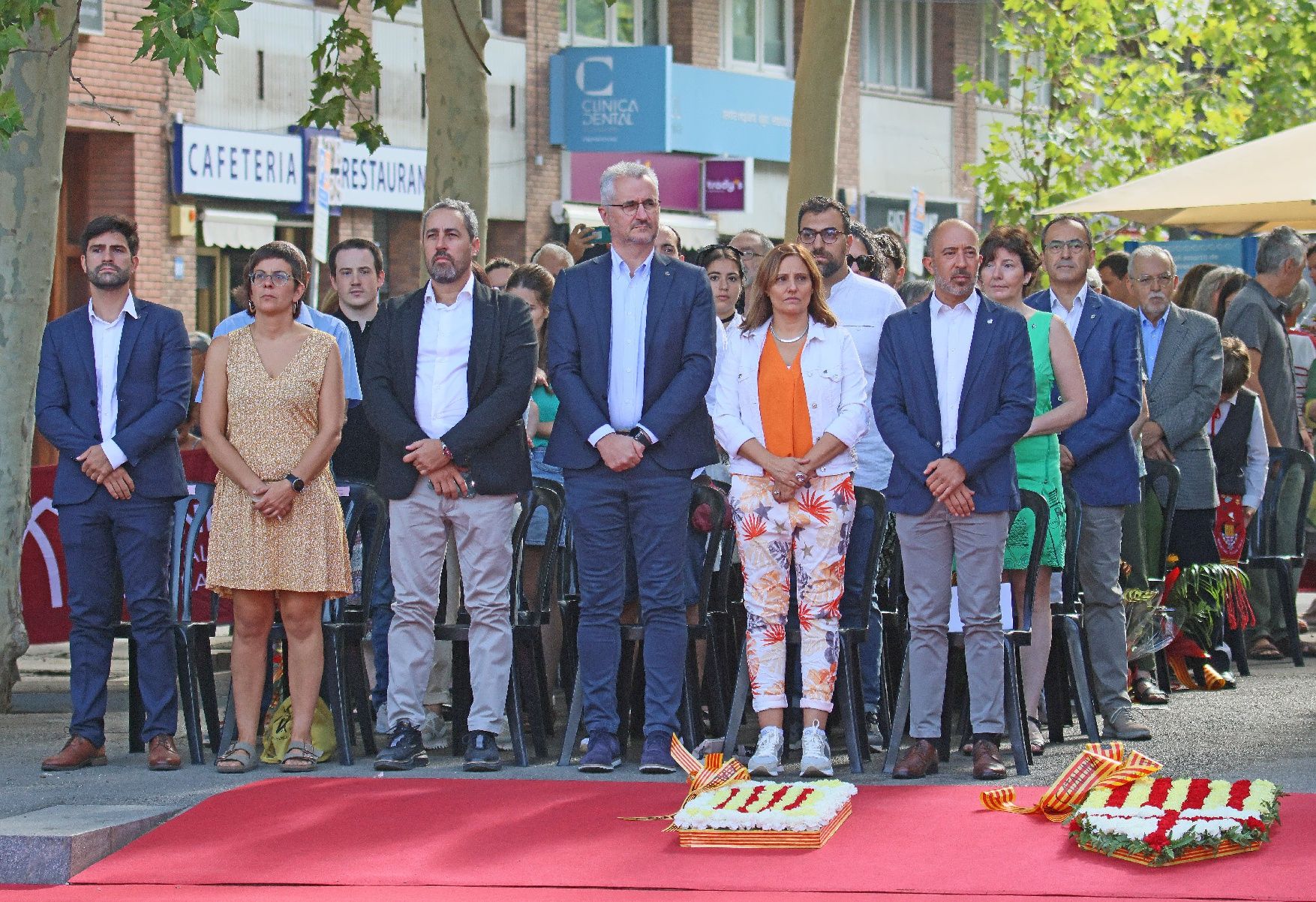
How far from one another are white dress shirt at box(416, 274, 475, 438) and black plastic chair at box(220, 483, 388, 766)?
0.52m

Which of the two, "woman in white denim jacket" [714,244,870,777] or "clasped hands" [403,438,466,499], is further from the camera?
"clasped hands" [403,438,466,499]

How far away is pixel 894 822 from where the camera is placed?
746cm

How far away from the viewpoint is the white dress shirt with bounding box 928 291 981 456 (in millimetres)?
8523

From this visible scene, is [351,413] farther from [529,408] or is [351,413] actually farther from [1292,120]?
[1292,120]

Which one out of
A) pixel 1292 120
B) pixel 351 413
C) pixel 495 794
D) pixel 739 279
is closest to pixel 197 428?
pixel 351 413

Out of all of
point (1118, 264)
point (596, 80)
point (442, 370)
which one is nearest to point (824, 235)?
point (442, 370)

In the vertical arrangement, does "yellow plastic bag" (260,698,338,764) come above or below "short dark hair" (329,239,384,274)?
below

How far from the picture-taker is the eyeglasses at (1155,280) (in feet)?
36.6

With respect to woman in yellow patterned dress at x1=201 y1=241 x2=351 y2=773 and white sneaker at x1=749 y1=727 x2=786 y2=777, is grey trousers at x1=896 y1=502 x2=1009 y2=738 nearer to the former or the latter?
white sneaker at x1=749 y1=727 x2=786 y2=777

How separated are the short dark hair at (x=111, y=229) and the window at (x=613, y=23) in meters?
21.8

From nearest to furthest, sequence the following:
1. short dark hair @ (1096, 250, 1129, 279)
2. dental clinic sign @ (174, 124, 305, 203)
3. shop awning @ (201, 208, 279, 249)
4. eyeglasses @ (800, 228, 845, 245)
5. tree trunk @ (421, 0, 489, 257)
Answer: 1. eyeglasses @ (800, 228, 845, 245)
2. short dark hair @ (1096, 250, 1129, 279)
3. tree trunk @ (421, 0, 489, 257)
4. dental clinic sign @ (174, 124, 305, 203)
5. shop awning @ (201, 208, 279, 249)

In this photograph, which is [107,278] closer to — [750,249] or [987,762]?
[750,249]

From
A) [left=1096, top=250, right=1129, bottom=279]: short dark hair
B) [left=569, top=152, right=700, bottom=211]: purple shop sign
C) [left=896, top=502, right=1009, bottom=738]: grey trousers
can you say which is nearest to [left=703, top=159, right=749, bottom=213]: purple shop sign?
[left=569, top=152, right=700, bottom=211]: purple shop sign

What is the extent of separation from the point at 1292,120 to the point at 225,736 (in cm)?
2298
